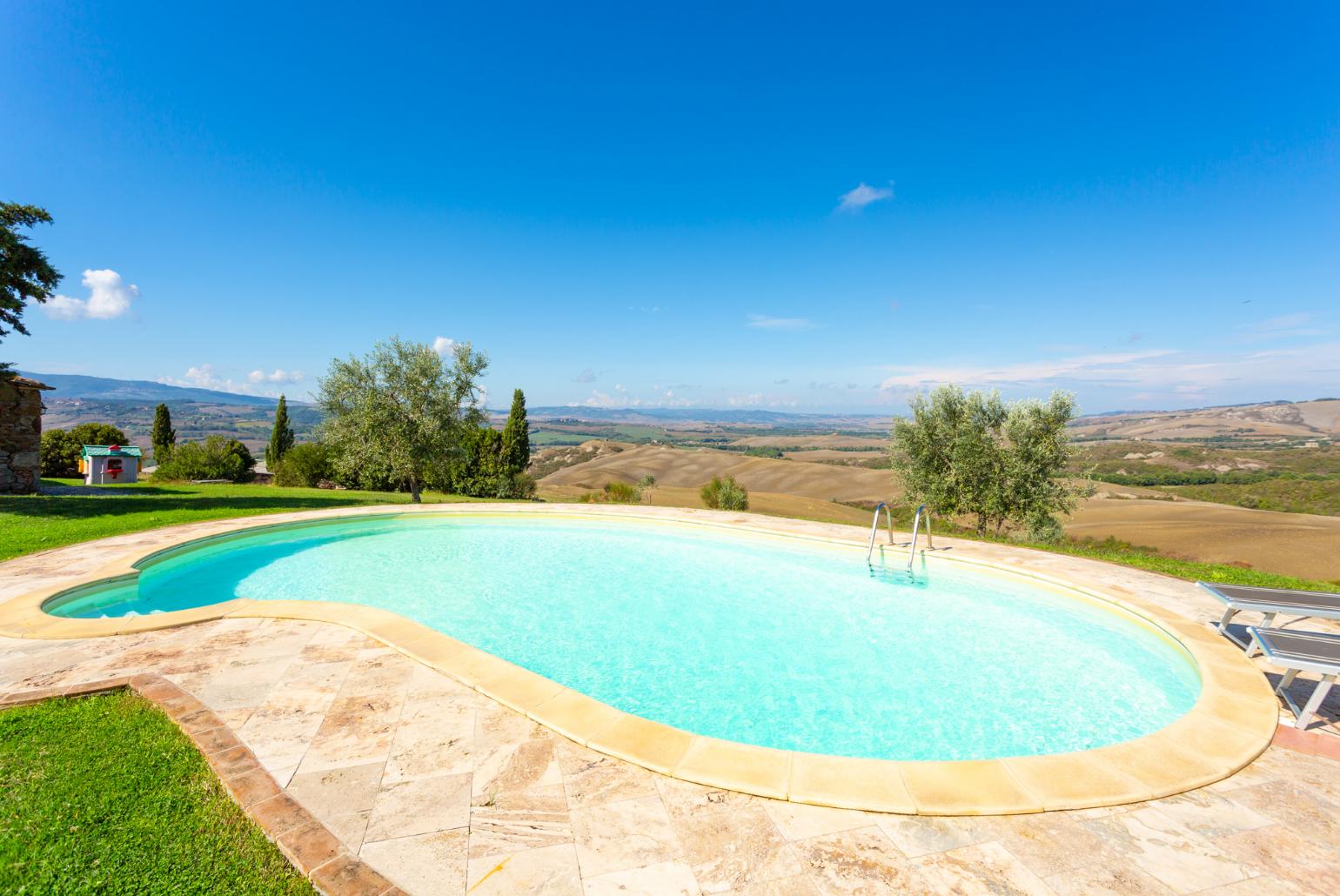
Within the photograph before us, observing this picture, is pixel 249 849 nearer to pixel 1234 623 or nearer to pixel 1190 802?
pixel 1190 802

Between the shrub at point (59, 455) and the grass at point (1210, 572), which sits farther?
the shrub at point (59, 455)

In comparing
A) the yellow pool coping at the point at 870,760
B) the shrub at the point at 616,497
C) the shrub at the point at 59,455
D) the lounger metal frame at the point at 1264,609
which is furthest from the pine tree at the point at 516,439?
the lounger metal frame at the point at 1264,609

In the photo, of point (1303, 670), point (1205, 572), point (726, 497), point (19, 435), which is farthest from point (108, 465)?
point (1205, 572)

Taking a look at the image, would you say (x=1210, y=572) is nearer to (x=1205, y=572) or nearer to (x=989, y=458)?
(x=1205, y=572)

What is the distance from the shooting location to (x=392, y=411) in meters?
17.5

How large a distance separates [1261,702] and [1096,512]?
179 feet

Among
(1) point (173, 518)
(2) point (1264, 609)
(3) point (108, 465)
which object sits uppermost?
(3) point (108, 465)

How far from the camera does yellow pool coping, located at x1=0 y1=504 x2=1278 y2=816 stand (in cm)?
331

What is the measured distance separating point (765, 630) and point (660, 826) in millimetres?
4967

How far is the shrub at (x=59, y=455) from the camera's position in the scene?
2597 cm

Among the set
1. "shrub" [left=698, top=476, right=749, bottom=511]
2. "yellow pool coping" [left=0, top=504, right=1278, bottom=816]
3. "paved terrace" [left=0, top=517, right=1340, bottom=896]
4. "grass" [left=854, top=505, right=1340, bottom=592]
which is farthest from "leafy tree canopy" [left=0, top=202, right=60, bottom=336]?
"shrub" [left=698, top=476, right=749, bottom=511]

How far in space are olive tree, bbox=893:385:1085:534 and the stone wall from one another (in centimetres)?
2665

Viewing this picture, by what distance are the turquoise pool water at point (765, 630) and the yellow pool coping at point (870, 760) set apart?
94 cm

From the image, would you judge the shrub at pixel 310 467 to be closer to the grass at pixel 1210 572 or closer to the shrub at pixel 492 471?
the shrub at pixel 492 471
